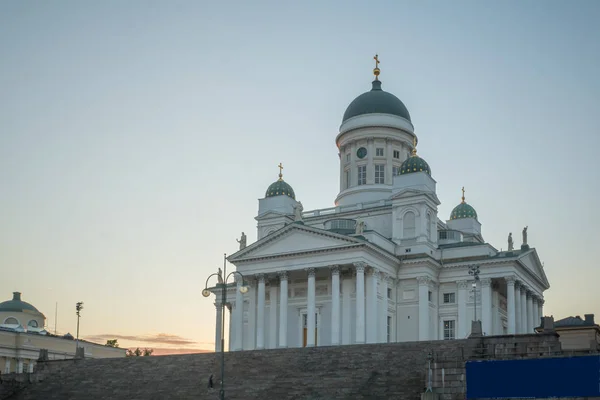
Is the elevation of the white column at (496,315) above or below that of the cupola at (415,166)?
below

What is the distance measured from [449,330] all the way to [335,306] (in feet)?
33.0

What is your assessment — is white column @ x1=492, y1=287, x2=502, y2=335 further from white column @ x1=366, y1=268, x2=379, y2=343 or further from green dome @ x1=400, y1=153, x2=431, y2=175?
green dome @ x1=400, y1=153, x2=431, y2=175

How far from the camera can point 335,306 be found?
56.3 m

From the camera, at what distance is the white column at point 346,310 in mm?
56969

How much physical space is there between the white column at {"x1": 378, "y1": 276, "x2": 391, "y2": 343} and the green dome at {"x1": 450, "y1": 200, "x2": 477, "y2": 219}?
1877 centimetres

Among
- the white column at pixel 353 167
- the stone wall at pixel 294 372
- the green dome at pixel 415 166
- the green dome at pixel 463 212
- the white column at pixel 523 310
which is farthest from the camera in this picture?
the green dome at pixel 463 212

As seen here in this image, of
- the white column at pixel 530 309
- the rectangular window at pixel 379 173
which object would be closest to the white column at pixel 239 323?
the rectangular window at pixel 379 173

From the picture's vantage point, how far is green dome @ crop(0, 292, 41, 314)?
8481 cm

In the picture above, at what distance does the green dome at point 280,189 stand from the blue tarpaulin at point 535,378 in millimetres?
38863

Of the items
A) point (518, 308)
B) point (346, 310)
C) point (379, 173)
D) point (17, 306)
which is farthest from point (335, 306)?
point (17, 306)

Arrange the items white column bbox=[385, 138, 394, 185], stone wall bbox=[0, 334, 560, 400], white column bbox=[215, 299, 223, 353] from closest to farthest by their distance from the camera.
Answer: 1. stone wall bbox=[0, 334, 560, 400]
2. white column bbox=[215, 299, 223, 353]
3. white column bbox=[385, 138, 394, 185]

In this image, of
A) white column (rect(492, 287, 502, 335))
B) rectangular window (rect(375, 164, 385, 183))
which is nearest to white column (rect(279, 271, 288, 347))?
rectangular window (rect(375, 164, 385, 183))

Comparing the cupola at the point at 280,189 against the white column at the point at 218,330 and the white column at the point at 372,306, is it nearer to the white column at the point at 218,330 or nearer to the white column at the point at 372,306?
the white column at the point at 218,330

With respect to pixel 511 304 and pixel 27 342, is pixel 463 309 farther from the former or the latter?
pixel 27 342
